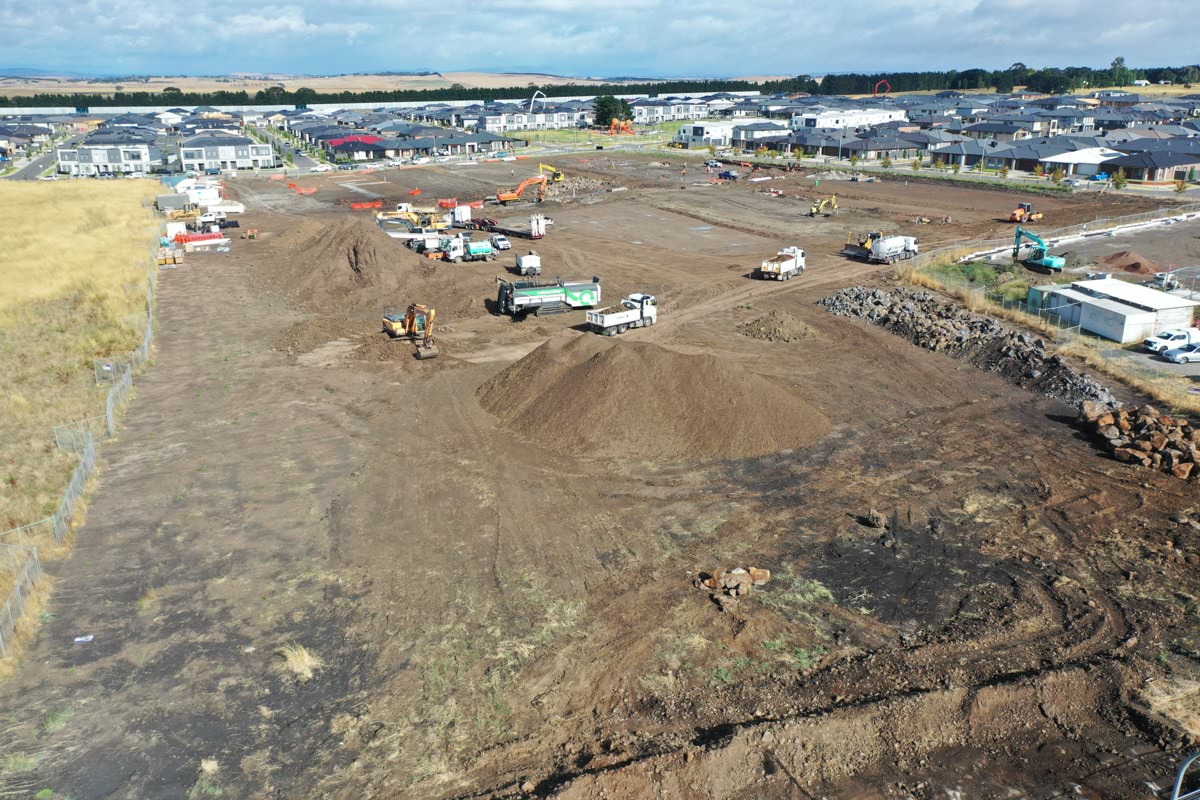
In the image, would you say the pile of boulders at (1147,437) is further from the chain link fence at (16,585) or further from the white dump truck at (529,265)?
the white dump truck at (529,265)

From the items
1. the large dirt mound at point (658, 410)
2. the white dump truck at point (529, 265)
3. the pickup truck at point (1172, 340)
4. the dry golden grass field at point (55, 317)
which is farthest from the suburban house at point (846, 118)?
the large dirt mound at point (658, 410)

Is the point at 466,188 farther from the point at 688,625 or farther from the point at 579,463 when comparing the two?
the point at 688,625

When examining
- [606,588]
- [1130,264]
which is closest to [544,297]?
[606,588]

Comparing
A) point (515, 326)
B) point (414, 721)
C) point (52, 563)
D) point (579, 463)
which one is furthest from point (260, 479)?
point (515, 326)

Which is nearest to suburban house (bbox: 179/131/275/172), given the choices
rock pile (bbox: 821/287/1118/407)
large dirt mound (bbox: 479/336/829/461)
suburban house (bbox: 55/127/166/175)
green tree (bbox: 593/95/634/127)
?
suburban house (bbox: 55/127/166/175)

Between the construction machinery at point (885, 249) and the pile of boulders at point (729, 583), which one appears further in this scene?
the construction machinery at point (885, 249)

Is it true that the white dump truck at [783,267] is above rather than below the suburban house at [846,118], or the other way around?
below
